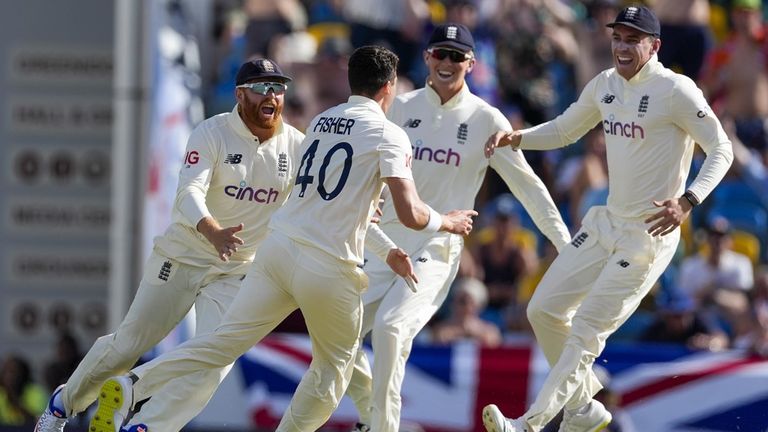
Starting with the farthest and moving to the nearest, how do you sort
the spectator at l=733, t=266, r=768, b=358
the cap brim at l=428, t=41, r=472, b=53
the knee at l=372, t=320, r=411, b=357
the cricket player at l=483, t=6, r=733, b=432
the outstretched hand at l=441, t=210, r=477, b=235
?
the spectator at l=733, t=266, r=768, b=358 < the cap brim at l=428, t=41, r=472, b=53 < the knee at l=372, t=320, r=411, b=357 < the cricket player at l=483, t=6, r=733, b=432 < the outstretched hand at l=441, t=210, r=477, b=235

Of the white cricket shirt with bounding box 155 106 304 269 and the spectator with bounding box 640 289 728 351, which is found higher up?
the white cricket shirt with bounding box 155 106 304 269

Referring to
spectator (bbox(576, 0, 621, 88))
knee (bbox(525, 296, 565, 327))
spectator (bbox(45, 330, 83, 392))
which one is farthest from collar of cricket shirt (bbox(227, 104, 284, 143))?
spectator (bbox(45, 330, 83, 392))

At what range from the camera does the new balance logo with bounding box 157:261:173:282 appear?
35.1ft

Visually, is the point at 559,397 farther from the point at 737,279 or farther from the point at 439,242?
the point at 737,279

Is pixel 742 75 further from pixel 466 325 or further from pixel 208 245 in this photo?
pixel 208 245

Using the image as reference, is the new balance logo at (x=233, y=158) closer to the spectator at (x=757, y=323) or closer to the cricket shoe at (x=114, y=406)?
the cricket shoe at (x=114, y=406)

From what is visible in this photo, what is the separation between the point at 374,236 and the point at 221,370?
138 centimetres

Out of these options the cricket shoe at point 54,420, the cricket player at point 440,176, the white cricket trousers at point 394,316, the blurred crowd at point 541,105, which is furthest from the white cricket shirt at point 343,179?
the blurred crowd at point 541,105

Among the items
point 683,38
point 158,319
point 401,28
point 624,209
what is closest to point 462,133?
point 624,209

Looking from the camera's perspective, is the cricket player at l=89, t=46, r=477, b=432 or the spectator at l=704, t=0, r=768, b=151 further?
the spectator at l=704, t=0, r=768, b=151

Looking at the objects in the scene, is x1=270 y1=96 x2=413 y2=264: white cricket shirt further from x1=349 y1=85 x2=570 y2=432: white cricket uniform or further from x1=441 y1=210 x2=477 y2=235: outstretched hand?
x1=349 y1=85 x2=570 y2=432: white cricket uniform

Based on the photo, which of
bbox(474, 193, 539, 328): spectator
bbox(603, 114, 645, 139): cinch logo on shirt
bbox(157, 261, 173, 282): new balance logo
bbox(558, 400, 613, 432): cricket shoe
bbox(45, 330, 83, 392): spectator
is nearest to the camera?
bbox(603, 114, 645, 139): cinch logo on shirt

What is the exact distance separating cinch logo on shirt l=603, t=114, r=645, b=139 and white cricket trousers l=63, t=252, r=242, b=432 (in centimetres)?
255

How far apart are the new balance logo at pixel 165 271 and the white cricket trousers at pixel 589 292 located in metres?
2.34
